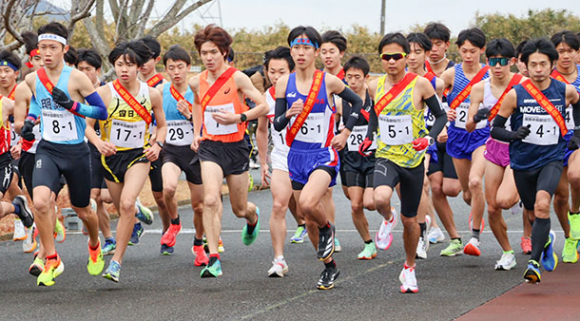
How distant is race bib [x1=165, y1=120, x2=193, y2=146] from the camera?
10602mm

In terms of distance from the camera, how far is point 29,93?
9.20m

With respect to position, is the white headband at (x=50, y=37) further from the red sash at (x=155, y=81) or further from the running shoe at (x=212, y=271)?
the running shoe at (x=212, y=271)

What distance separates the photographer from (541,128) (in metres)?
8.51

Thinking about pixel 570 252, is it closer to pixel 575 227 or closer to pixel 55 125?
pixel 575 227

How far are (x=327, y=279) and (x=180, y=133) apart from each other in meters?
3.00

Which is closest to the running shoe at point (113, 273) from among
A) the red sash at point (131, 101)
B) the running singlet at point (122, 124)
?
the running singlet at point (122, 124)

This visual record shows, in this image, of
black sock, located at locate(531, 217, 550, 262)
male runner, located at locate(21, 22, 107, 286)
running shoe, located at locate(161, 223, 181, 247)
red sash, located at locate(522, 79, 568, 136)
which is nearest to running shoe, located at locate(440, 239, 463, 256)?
black sock, located at locate(531, 217, 550, 262)

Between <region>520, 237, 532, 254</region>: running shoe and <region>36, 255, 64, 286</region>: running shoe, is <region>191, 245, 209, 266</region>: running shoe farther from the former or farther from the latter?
<region>520, 237, 532, 254</region>: running shoe

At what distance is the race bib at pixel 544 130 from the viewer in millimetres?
8469

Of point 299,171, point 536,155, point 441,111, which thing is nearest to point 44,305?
point 299,171

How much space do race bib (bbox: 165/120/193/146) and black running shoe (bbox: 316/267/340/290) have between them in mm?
2833

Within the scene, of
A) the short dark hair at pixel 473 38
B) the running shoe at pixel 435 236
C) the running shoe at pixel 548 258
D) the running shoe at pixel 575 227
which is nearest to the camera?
the running shoe at pixel 548 258

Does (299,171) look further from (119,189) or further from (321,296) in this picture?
(119,189)

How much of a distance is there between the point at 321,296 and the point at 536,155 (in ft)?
7.50
